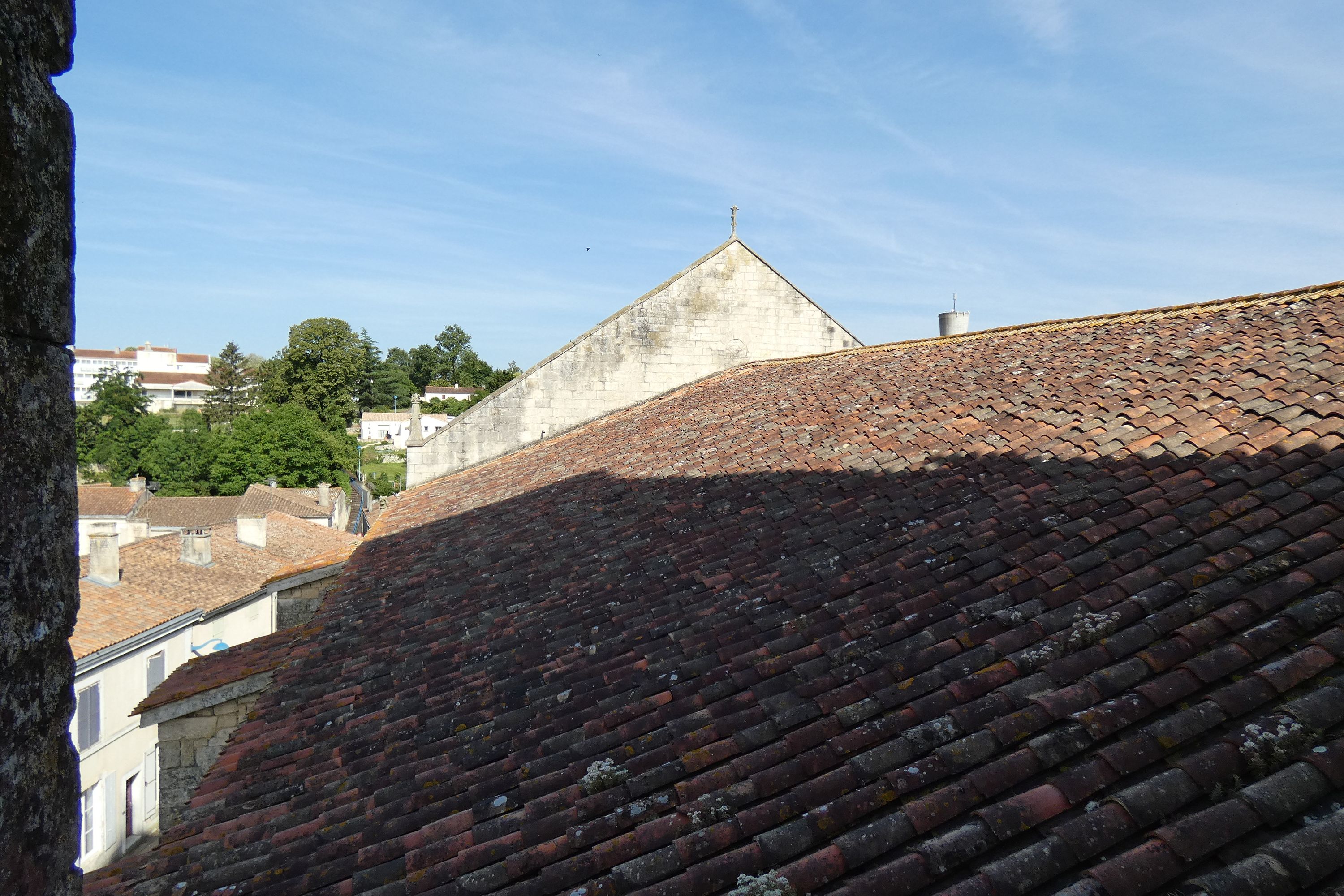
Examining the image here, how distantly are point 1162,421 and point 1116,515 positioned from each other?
4.79 feet

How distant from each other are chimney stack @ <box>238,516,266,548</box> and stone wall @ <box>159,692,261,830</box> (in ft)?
91.3

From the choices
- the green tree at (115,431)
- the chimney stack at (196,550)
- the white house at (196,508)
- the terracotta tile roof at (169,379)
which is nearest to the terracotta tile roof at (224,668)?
the chimney stack at (196,550)

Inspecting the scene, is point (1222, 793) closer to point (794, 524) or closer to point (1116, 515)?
point (1116, 515)

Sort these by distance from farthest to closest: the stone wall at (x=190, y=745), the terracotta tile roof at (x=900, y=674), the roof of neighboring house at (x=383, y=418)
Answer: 1. the roof of neighboring house at (x=383, y=418)
2. the stone wall at (x=190, y=745)
3. the terracotta tile roof at (x=900, y=674)

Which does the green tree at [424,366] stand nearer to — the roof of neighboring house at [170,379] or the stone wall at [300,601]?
the roof of neighboring house at [170,379]

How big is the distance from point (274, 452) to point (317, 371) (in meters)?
11.4

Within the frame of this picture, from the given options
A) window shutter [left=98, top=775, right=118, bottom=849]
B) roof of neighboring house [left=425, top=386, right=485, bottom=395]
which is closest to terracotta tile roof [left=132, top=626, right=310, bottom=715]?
window shutter [left=98, top=775, right=118, bottom=849]

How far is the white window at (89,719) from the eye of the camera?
1983cm

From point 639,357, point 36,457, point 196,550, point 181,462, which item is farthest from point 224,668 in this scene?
point 181,462

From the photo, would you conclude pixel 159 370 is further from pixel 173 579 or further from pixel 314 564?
pixel 314 564

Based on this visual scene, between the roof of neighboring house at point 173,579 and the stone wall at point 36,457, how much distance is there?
19633mm

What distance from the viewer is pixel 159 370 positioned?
470ft

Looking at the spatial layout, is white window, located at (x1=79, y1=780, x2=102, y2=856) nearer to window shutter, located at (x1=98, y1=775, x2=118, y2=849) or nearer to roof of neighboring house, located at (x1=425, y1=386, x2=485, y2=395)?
window shutter, located at (x1=98, y1=775, x2=118, y2=849)

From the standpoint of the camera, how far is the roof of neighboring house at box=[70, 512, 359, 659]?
22.0m
